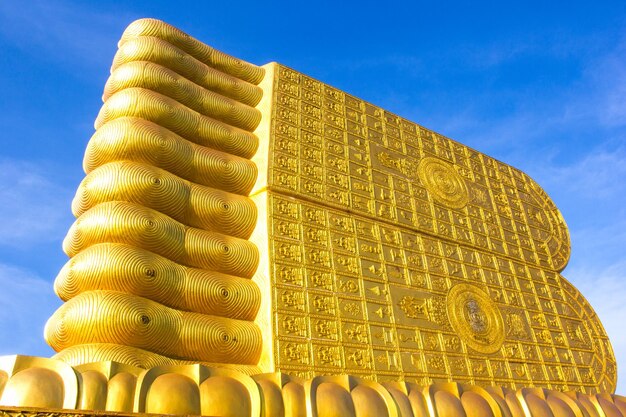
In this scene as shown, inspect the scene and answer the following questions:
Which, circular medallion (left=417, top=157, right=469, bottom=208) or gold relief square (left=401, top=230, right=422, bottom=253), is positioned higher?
circular medallion (left=417, top=157, right=469, bottom=208)

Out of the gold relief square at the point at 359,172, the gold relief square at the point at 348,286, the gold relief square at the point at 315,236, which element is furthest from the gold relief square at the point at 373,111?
the gold relief square at the point at 348,286

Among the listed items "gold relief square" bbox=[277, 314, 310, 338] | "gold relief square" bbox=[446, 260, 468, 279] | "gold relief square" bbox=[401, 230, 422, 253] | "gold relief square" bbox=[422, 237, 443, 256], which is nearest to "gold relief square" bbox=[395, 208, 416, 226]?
"gold relief square" bbox=[401, 230, 422, 253]

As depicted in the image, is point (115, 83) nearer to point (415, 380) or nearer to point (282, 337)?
point (282, 337)

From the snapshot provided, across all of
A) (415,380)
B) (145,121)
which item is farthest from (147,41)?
(415,380)

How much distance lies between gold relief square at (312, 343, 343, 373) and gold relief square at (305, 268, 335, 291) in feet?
2.70

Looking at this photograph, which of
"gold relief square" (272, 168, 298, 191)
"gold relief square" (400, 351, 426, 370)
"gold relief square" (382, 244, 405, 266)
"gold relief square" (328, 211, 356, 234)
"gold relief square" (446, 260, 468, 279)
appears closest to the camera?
"gold relief square" (400, 351, 426, 370)

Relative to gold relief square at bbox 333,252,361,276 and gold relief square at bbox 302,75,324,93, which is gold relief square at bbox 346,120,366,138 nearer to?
gold relief square at bbox 302,75,324,93

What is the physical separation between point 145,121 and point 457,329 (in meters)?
5.70

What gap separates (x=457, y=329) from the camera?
855cm

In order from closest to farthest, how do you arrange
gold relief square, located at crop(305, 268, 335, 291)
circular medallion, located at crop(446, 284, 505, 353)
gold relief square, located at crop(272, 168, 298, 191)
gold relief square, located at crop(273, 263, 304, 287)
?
gold relief square, located at crop(273, 263, 304, 287) < gold relief square, located at crop(305, 268, 335, 291) < gold relief square, located at crop(272, 168, 298, 191) < circular medallion, located at crop(446, 284, 505, 353)

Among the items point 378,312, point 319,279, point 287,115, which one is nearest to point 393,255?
point 378,312

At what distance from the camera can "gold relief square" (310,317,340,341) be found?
6.86m

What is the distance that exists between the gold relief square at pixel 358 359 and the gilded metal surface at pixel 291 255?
0.06 feet

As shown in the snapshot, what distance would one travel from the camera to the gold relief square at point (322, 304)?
7.06m
